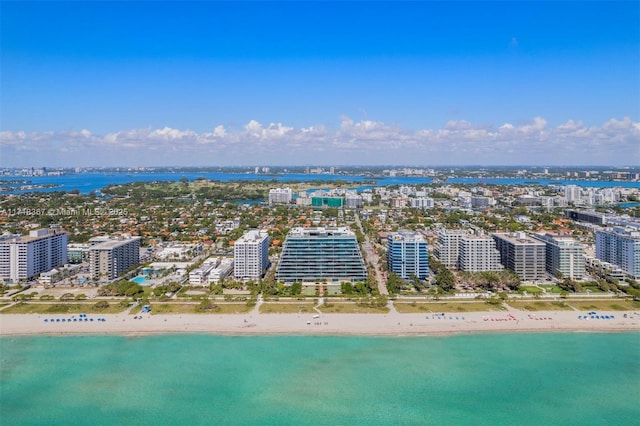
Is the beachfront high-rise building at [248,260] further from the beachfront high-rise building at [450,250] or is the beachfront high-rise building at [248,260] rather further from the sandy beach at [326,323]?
the beachfront high-rise building at [450,250]

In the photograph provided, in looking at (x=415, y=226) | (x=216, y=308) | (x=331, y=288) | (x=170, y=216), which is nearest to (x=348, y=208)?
(x=415, y=226)

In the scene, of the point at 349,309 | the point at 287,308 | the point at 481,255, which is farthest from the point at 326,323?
the point at 481,255

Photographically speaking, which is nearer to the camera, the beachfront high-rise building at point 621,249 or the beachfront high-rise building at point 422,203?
the beachfront high-rise building at point 621,249

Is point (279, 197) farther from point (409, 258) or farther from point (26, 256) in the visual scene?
point (409, 258)

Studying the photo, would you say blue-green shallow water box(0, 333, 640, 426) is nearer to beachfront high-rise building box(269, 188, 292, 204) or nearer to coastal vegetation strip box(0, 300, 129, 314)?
coastal vegetation strip box(0, 300, 129, 314)

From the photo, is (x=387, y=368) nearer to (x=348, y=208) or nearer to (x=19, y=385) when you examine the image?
(x=19, y=385)

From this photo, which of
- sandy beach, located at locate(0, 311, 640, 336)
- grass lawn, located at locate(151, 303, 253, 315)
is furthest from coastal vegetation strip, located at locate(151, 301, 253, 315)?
sandy beach, located at locate(0, 311, 640, 336)

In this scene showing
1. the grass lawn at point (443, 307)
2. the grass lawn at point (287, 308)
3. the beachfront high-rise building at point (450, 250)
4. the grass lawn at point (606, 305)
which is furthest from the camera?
the beachfront high-rise building at point (450, 250)

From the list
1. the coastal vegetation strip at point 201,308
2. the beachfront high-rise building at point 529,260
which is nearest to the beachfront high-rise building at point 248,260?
the coastal vegetation strip at point 201,308
